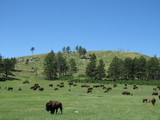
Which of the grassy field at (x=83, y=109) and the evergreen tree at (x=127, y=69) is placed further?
the evergreen tree at (x=127, y=69)

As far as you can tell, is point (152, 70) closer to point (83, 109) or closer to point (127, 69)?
point (127, 69)

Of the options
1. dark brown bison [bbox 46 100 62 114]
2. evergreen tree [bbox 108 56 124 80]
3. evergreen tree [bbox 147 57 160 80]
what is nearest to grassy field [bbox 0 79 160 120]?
dark brown bison [bbox 46 100 62 114]

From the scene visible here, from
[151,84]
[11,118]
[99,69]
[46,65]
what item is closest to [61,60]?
[46,65]

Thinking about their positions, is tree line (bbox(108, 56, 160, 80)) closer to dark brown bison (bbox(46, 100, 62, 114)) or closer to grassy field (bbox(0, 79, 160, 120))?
grassy field (bbox(0, 79, 160, 120))

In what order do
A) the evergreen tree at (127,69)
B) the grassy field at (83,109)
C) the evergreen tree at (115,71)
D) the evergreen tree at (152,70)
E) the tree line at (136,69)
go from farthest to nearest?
the evergreen tree at (152,70) < the evergreen tree at (127,69) < the tree line at (136,69) < the evergreen tree at (115,71) < the grassy field at (83,109)

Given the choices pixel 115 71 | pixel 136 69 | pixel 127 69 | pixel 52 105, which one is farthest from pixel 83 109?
pixel 136 69

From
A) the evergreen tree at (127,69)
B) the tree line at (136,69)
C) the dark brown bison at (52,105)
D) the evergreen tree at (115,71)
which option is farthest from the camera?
the evergreen tree at (127,69)

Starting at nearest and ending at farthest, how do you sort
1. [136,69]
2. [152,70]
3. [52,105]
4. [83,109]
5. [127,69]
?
1. [52,105]
2. [83,109]
3. [127,69]
4. [136,69]
5. [152,70]

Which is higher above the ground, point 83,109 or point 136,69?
point 136,69

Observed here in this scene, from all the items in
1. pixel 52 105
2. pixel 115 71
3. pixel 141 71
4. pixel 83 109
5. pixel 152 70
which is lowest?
pixel 83 109

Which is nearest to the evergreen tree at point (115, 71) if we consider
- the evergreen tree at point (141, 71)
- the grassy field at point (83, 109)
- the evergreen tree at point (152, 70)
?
the evergreen tree at point (141, 71)

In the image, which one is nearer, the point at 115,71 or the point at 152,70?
the point at 115,71

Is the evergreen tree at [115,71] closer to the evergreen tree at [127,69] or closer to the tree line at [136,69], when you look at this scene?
the tree line at [136,69]

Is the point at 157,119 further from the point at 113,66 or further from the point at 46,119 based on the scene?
the point at 113,66
